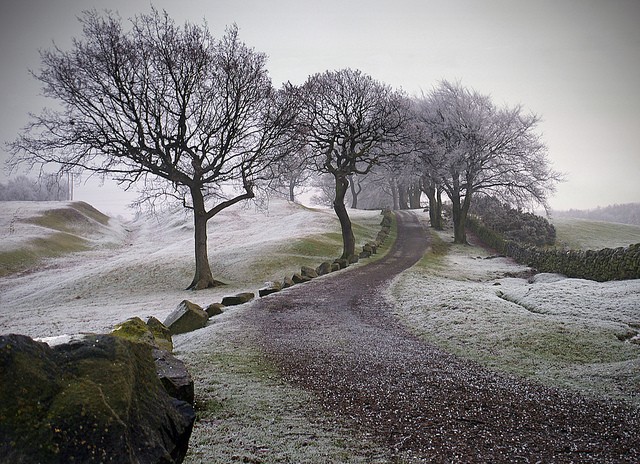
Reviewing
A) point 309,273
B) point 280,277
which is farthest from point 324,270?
point 280,277

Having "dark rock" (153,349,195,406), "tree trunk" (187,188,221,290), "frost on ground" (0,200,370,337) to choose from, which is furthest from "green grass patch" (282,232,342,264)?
"dark rock" (153,349,195,406)

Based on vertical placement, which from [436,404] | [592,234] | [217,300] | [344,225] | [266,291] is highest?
[344,225]

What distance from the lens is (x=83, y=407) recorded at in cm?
333

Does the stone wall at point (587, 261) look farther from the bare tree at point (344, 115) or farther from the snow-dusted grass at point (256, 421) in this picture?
the snow-dusted grass at point (256, 421)

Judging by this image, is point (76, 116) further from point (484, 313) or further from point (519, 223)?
point (519, 223)

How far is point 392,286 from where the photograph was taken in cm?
1773

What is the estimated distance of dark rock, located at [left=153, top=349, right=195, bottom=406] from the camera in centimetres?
532

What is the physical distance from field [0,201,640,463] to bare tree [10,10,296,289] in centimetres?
566

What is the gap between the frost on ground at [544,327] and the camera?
7732 millimetres

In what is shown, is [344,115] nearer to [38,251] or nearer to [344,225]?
[344,225]


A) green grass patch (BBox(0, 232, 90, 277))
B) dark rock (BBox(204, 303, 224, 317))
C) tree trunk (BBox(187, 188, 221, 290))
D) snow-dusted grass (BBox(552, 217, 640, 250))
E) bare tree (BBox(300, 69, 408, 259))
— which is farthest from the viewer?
snow-dusted grass (BBox(552, 217, 640, 250))

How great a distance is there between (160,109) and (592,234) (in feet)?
132

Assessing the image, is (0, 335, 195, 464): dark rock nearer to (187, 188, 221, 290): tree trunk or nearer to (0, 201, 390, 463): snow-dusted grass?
(0, 201, 390, 463): snow-dusted grass

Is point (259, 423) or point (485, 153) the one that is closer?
point (259, 423)
